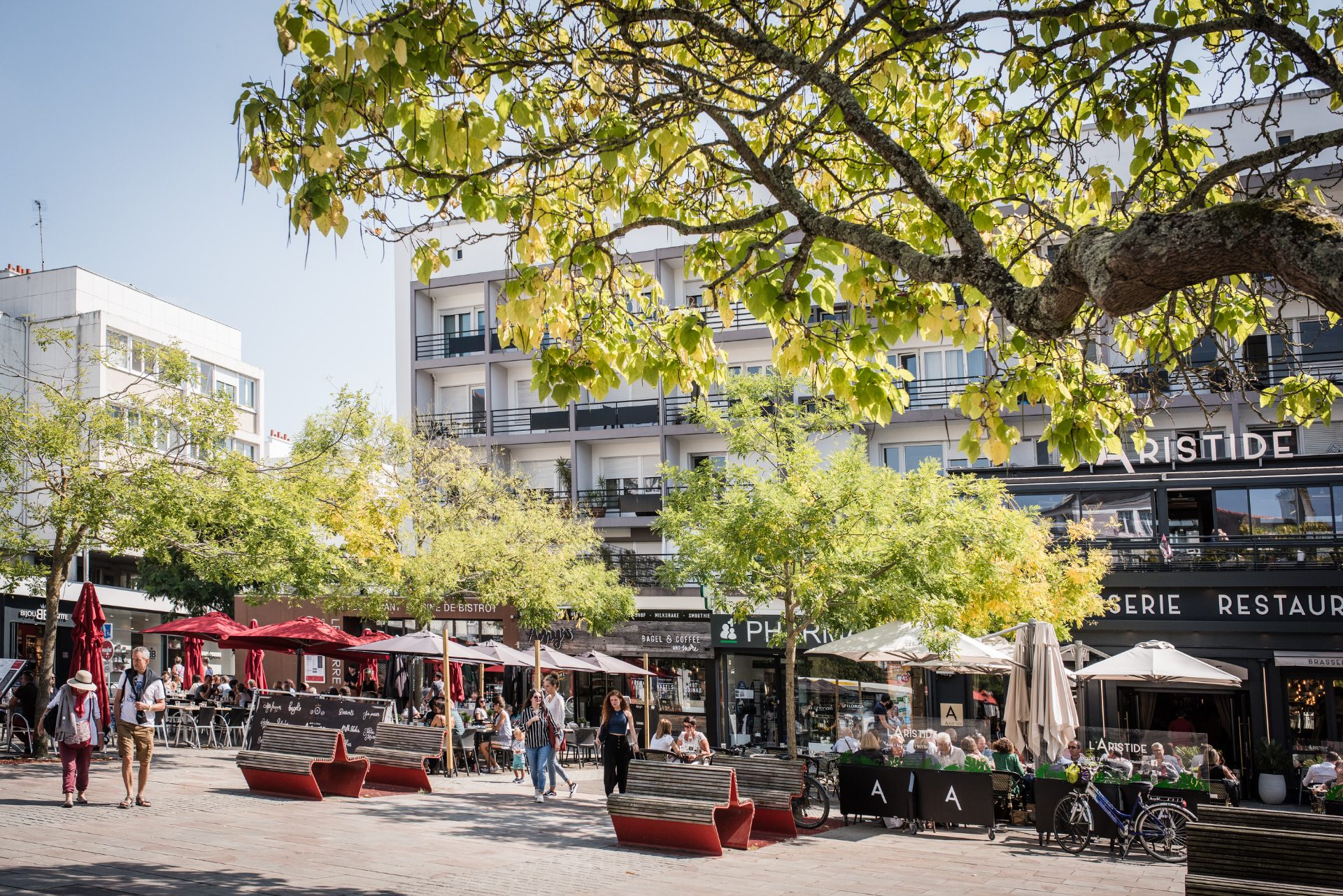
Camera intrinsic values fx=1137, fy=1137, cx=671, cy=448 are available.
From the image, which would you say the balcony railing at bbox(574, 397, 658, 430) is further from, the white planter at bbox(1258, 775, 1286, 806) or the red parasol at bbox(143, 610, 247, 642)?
the white planter at bbox(1258, 775, 1286, 806)

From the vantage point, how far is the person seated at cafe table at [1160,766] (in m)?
14.1

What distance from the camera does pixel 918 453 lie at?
3328 cm

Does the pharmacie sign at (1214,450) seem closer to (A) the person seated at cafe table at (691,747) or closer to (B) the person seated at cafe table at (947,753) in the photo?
(B) the person seated at cafe table at (947,753)

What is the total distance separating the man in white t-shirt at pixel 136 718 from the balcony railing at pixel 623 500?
2222cm

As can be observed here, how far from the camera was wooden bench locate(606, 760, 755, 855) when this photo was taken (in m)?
11.6

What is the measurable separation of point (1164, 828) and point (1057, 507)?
48.0ft

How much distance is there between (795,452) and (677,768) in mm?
9189

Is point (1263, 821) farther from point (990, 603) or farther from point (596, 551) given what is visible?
point (596, 551)

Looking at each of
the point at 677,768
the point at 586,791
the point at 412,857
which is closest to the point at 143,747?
the point at 412,857

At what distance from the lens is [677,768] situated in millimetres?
12242

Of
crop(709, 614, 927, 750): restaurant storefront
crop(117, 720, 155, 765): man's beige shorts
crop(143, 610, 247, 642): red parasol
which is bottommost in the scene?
crop(709, 614, 927, 750): restaurant storefront

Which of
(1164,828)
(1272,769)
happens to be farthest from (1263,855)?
(1272,769)

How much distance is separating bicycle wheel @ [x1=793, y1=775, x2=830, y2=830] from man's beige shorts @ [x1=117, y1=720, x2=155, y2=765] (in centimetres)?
796

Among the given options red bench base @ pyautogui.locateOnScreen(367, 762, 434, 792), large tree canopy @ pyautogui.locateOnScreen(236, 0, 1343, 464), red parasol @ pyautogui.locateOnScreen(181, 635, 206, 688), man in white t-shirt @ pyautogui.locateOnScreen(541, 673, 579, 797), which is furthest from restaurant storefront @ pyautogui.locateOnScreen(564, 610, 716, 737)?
large tree canopy @ pyautogui.locateOnScreen(236, 0, 1343, 464)
